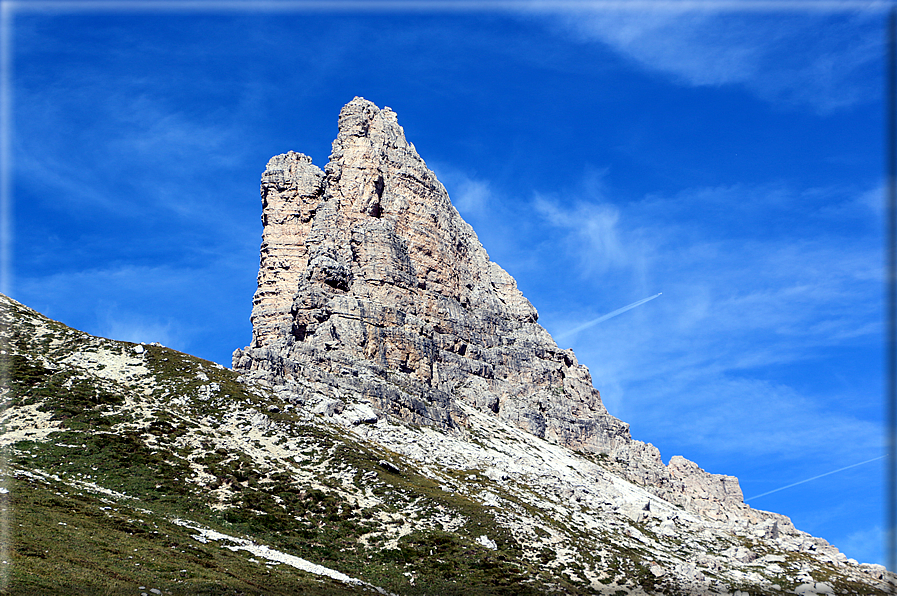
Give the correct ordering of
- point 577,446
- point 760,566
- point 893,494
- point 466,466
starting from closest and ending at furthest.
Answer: point 893,494 → point 760,566 → point 466,466 → point 577,446

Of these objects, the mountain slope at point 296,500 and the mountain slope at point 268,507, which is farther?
the mountain slope at point 296,500

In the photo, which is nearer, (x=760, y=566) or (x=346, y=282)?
(x=760, y=566)

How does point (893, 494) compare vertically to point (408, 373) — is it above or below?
below

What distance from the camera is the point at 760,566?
106m

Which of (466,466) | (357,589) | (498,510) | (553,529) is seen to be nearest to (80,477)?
(357,589)

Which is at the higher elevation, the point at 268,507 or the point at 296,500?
the point at 296,500

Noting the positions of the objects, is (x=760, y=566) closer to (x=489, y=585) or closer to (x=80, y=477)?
(x=489, y=585)

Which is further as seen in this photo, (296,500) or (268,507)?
(296,500)

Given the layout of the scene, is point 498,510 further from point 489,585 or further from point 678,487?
point 678,487

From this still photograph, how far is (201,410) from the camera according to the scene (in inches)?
3750

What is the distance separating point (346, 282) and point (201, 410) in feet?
299

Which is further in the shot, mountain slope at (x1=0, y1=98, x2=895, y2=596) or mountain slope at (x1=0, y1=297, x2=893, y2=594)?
mountain slope at (x1=0, y1=98, x2=895, y2=596)

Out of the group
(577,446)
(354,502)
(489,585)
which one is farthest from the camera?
(577,446)

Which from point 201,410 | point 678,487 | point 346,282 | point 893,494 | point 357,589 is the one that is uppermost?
point 346,282
